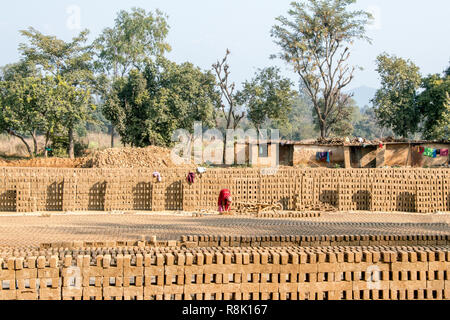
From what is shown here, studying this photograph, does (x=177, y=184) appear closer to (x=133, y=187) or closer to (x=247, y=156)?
(x=133, y=187)

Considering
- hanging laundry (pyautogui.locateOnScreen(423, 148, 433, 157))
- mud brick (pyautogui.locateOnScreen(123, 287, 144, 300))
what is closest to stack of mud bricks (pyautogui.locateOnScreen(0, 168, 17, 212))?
mud brick (pyautogui.locateOnScreen(123, 287, 144, 300))

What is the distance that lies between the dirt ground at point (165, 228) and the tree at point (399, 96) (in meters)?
19.9

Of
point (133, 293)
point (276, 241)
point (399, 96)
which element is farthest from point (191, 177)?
point (399, 96)

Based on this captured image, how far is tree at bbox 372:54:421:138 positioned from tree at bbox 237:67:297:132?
6.74m

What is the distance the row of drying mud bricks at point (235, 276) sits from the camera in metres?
6.30

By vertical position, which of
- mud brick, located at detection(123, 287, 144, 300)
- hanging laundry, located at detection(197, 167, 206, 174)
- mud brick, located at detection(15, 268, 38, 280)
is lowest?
mud brick, located at detection(123, 287, 144, 300)

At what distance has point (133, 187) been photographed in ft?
61.4

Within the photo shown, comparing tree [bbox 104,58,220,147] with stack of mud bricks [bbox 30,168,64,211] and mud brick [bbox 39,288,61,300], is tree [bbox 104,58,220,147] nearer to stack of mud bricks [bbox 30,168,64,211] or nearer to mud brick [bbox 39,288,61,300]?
stack of mud bricks [bbox 30,168,64,211]

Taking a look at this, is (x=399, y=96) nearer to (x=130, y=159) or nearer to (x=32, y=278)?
(x=130, y=159)

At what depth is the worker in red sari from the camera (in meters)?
Result: 17.0

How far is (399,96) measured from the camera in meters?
34.8

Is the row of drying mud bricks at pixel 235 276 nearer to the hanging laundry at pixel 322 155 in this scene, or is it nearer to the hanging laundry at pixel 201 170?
the hanging laundry at pixel 201 170

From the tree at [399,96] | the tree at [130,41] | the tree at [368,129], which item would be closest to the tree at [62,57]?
the tree at [130,41]

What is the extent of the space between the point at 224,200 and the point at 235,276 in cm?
1058
